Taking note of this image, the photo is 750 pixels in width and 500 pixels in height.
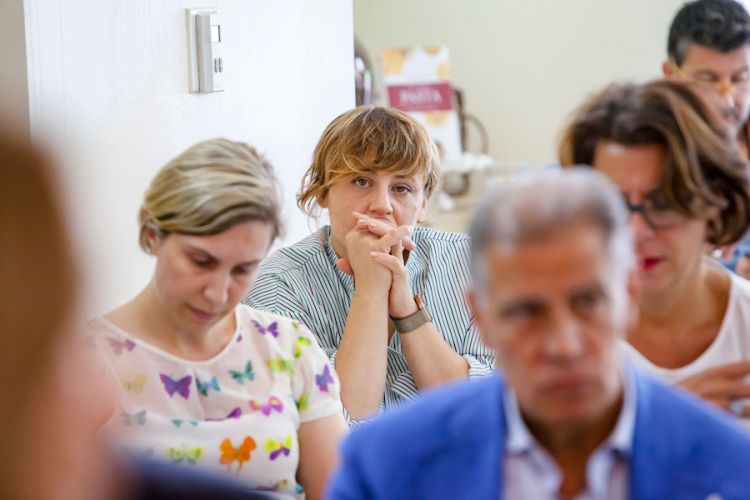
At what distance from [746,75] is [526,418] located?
132cm

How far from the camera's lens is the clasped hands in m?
2.49

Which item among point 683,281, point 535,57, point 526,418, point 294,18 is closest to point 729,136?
point 683,281

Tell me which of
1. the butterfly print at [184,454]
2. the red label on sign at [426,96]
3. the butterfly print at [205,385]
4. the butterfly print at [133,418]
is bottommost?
the red label on sign at [426,96]

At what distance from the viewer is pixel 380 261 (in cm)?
250

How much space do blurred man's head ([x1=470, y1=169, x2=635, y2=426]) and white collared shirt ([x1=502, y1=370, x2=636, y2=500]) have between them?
0.11ft

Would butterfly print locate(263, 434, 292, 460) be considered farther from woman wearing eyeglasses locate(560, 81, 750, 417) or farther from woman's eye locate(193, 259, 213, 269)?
woman wearing eyeglasses locate(560, 81, 750, 417)

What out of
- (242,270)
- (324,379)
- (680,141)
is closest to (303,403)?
(324,379)

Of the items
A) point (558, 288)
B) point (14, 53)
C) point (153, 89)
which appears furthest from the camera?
point (153, 89)

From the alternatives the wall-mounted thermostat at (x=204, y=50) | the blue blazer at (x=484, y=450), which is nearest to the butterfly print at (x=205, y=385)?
the blue blazer at (x=484, y=450)

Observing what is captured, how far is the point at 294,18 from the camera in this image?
3904 mm

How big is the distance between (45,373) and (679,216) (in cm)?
90

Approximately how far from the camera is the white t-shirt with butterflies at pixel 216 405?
5.71ft

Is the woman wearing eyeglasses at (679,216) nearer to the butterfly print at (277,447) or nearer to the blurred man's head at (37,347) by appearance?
the butterfly print at (277,447)

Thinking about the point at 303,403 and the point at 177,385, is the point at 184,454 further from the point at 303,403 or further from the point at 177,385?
the point at 303,403
